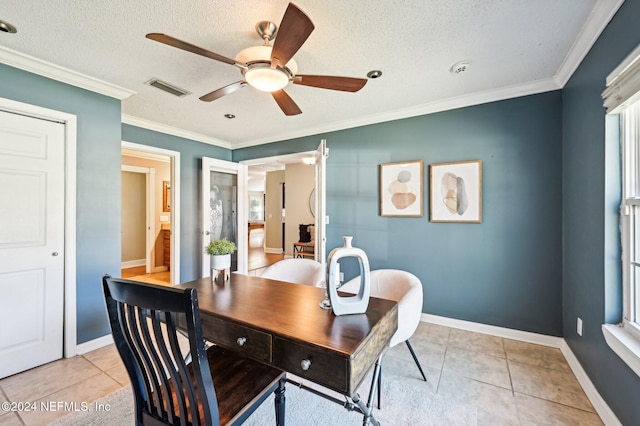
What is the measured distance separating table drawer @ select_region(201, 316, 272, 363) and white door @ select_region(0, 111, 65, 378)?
198 cm

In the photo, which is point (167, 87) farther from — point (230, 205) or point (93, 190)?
point (230, 205)

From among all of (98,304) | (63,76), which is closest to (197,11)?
(63,76)

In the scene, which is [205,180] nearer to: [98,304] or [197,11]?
[98,304]

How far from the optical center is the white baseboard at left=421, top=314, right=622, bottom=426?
1.62 meters

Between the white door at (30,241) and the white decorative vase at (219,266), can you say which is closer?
the white decorative vase at (219,266)

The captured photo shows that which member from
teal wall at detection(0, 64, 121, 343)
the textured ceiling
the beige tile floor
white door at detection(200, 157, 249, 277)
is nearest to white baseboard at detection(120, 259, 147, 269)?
white door at detection(200, 157, 249, 277)

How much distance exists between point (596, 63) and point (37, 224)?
14.2 feet

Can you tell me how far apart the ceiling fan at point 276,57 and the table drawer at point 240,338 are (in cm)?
140

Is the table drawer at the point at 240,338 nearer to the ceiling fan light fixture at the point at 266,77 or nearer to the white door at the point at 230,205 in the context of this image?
the ceiling fan light fixture at the point at 266,77

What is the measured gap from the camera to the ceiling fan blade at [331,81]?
68.2 inches

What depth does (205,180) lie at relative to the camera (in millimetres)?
4062

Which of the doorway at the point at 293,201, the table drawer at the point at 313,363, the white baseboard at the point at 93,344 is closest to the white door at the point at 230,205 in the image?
the doorway at the point at 293,201

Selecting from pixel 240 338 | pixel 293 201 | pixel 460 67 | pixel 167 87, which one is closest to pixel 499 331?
pixel 460 67

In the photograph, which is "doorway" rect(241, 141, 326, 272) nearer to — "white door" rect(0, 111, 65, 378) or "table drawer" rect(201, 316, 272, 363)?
"white door" rect(0, 111, 65, 378)
